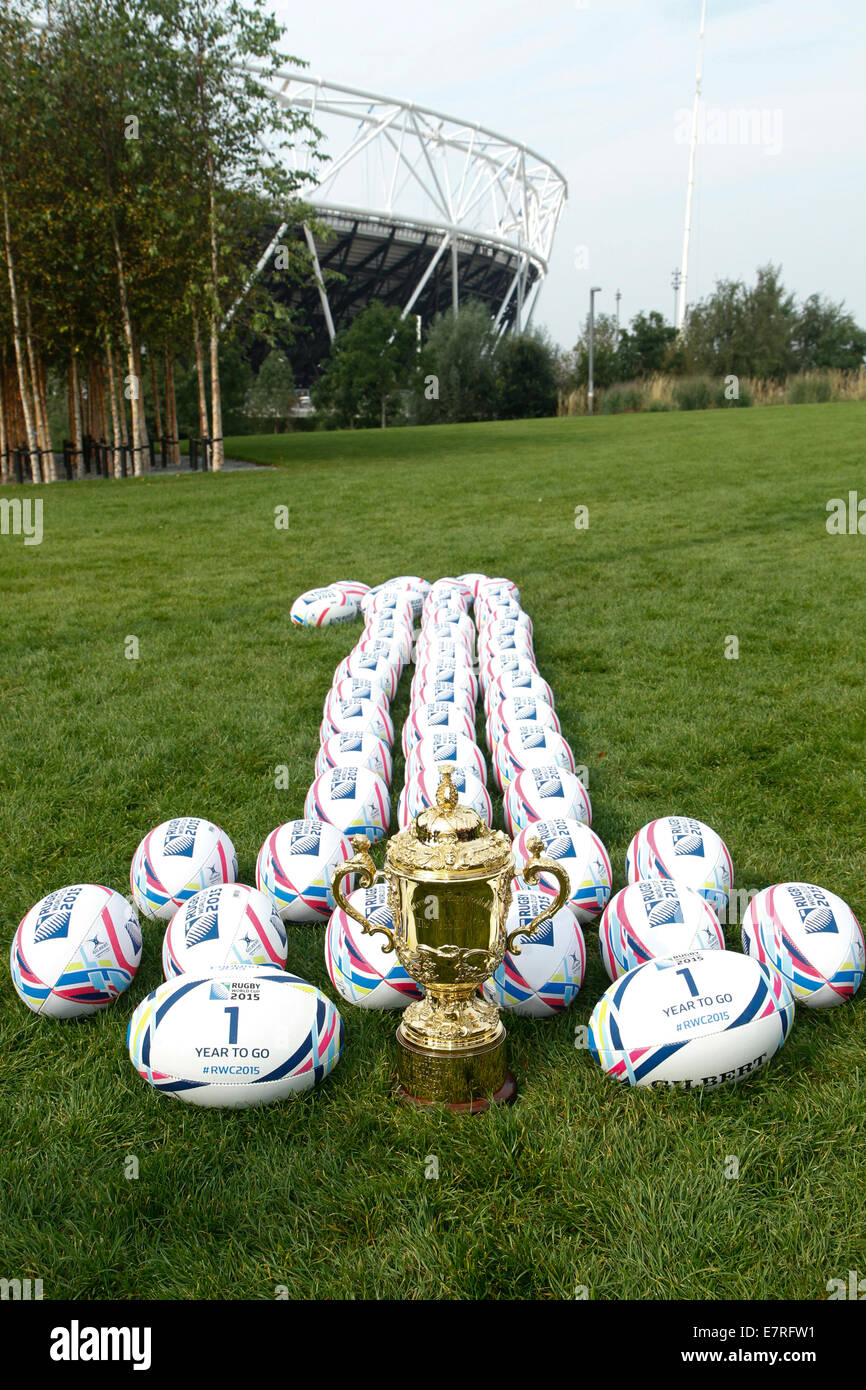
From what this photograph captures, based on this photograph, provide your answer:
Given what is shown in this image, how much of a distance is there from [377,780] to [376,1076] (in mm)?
2013

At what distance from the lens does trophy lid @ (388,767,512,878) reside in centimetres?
273

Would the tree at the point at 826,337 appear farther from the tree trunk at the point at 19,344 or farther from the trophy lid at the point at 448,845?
the trophy lid at the point at 448,845

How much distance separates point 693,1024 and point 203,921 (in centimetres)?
184

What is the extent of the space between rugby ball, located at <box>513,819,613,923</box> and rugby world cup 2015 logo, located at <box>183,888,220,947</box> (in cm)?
125

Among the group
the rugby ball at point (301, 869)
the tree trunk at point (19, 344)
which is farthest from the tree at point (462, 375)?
the rugby ball at point (301, 869)

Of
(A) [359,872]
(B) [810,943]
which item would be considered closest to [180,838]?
(A) [359,872]

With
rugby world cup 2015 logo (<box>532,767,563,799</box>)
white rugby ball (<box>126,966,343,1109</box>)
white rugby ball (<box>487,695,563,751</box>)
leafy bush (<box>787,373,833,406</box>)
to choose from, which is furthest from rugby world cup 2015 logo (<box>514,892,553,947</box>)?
leafy bush (<box>787,373,833,406</box>)

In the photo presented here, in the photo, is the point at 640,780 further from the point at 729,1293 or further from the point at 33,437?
the point at 33,437

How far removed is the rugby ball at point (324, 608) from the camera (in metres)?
9.17

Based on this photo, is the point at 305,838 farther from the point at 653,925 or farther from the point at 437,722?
the point at 653,925

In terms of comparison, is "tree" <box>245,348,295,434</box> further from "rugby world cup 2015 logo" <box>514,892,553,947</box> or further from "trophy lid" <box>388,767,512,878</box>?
"trophy lid" <box>388,767,512,878</box>

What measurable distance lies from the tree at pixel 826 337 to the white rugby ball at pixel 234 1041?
6203 cm

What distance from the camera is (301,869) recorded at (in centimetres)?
414

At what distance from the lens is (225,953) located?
3.48 m
